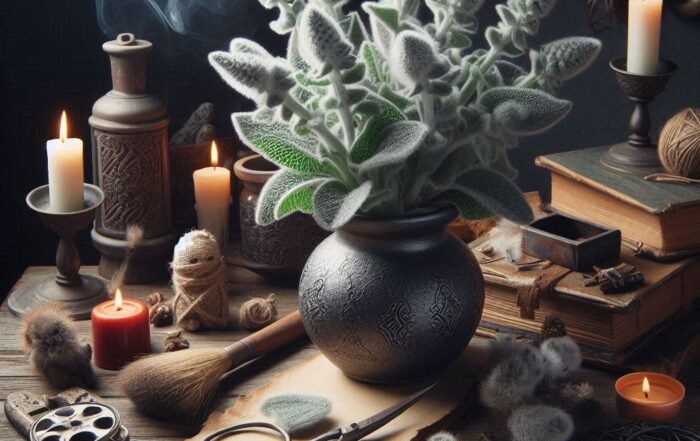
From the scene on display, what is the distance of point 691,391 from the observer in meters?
1.29

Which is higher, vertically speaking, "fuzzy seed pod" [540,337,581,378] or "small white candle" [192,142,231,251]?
"small white candle" [192,142,231,251]

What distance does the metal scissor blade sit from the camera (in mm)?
1116

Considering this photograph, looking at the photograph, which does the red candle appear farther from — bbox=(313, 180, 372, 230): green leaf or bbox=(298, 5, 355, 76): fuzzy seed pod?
bbox=(298, 5, 355, 76): fuzzy seed pod

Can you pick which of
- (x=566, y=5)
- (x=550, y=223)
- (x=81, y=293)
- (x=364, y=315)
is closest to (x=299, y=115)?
(x=364, y=315)

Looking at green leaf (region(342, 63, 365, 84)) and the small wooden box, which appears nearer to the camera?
green leaf (region(342, 63, 365, 84))

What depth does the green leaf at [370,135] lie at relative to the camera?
1.13 meters

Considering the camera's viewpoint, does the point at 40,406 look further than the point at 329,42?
Yes

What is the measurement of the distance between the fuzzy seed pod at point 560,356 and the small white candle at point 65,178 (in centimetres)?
66

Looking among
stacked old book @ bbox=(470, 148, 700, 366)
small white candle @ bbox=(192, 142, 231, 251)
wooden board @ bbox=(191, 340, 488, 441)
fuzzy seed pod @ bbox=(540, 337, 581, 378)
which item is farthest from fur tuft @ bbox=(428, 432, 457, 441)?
small white candle @ bbox=(192, 142, 231, 251)

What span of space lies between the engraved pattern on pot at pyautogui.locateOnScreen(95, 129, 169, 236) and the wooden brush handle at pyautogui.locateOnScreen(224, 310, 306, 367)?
0.30 metres

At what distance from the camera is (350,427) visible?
44.1 inches

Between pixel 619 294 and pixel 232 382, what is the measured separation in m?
0.47

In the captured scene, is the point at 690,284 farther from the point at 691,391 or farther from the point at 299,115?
the point at 299,115

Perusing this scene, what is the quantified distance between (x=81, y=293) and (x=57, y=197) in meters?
0.14
